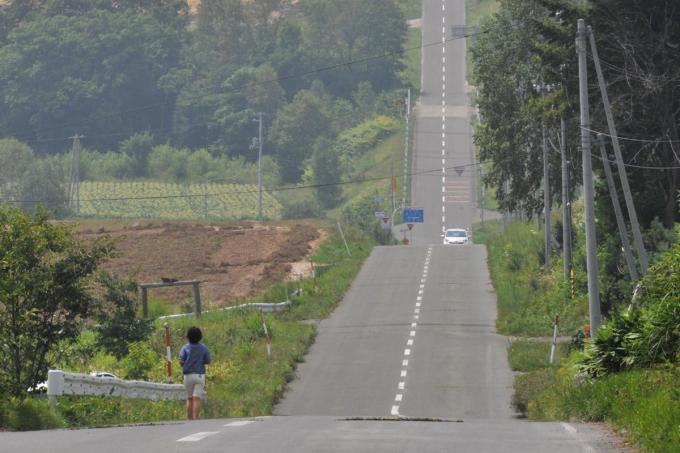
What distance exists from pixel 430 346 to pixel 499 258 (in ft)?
81.9

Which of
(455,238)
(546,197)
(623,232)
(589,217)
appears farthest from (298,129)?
(589,217)

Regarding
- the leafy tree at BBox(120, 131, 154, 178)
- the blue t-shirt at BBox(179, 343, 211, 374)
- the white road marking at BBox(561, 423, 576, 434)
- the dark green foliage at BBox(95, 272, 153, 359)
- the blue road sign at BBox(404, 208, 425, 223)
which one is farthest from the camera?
the leafy tree at BBox(120, 131, 154, 178)

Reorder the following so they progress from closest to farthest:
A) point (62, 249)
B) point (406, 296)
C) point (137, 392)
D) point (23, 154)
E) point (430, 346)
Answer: point (137, 392)
point (62, 249)
point (430, 346)
point (406, 296)
point (23, 154)

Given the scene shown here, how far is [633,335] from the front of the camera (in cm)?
2398

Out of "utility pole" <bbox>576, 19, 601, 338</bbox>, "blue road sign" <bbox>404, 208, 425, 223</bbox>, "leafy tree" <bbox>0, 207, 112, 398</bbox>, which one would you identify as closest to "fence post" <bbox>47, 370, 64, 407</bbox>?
"leafy tree" <bbox>0, 207, 112, 398</bbox>

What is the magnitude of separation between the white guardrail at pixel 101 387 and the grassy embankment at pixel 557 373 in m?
7.38

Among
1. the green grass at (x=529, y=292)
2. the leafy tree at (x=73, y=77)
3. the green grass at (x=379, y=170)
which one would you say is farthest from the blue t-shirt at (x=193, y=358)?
the leafy tree at (x=73, y=77)

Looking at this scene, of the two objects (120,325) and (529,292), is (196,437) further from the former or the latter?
(529,292)

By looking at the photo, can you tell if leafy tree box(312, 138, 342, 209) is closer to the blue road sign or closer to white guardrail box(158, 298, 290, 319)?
the blue road sign

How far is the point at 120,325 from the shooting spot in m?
41.2

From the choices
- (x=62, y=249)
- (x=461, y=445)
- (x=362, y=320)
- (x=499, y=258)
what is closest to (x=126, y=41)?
(x=499, y=258)

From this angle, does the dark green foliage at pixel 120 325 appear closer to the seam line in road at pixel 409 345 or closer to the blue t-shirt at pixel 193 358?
the seam line in road at pixel 409 345

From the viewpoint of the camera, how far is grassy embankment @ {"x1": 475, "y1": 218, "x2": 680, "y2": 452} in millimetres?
18547

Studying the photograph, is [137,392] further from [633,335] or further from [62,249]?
[633,335]
